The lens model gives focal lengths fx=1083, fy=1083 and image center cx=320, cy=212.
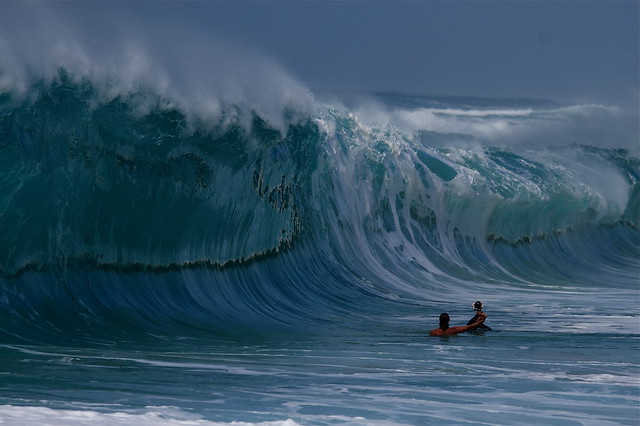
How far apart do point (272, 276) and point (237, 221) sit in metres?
0.87

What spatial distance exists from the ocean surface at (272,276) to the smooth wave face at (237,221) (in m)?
0.03

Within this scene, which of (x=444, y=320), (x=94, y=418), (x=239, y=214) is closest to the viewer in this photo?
(x=94, y=418)

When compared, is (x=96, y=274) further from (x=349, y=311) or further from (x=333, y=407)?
(x=333, y=407)

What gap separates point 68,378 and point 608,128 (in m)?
27.5

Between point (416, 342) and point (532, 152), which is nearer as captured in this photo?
point (416, 342)

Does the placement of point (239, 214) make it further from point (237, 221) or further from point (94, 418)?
point (94, 418)

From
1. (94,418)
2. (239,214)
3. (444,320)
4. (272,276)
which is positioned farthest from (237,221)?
(94,418)

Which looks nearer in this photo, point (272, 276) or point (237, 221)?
point (237, 221)

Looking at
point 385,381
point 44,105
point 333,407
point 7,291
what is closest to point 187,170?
point 44,105

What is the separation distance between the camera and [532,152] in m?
28.6

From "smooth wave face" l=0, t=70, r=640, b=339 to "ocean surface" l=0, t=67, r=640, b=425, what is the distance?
33mm

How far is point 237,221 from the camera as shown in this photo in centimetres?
1404

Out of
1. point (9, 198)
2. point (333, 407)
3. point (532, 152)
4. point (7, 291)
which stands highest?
point (532, 152)

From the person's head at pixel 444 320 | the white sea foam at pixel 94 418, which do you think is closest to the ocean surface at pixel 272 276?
the white sea foam at pixel 94 418
